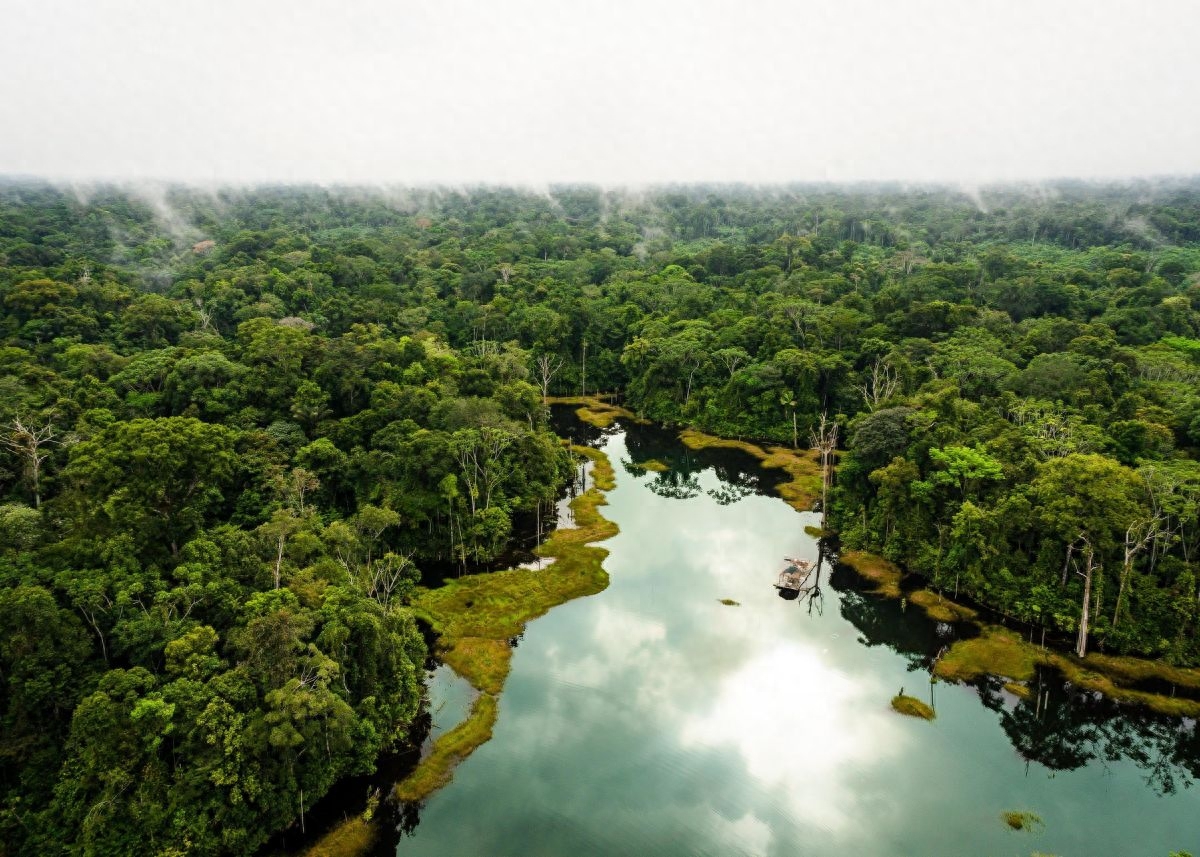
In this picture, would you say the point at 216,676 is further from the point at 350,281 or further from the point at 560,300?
the point at 350,281

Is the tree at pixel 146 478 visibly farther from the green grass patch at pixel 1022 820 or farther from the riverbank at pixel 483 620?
the green grass patch at pixel 1022 820

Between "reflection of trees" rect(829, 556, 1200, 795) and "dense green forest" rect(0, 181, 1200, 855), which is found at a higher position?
"dense green forest" rect(0, 181, 1200, 855)

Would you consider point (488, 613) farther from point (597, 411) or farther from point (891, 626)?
point (597, 411)

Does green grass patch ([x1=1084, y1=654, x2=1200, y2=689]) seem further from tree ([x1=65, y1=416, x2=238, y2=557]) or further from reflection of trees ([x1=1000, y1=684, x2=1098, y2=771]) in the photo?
tree ([x1=65, y1=416, x2=238, y2=557])

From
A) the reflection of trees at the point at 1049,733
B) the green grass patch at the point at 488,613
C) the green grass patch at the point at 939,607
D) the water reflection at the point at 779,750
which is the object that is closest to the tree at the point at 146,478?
the green grass patch at the point at 488,613

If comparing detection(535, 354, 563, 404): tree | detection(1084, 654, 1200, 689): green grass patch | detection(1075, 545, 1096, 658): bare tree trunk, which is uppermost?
detection(535, 354, 563, 404): tree

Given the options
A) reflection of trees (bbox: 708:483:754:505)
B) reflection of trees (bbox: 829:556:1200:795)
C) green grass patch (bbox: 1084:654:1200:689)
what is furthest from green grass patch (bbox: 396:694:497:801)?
reflection of trees (bbox: 708:483:754:505)

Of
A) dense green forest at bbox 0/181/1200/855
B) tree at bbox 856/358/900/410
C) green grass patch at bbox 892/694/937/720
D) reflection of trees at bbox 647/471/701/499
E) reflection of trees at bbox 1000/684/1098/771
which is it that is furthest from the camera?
tree at bbox 856/358/900/410
